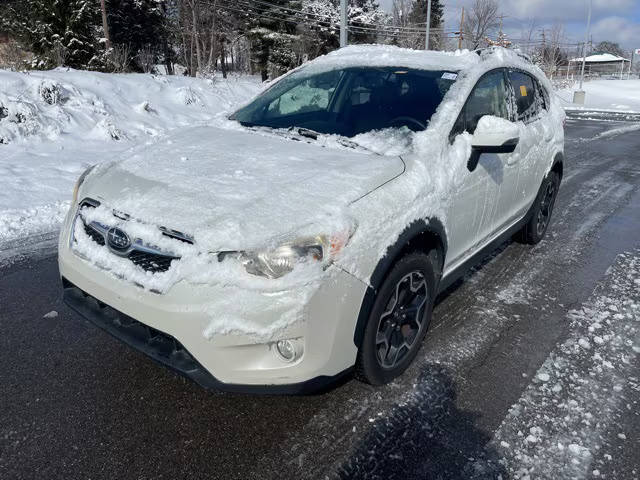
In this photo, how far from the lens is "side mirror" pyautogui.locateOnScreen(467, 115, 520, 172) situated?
2879 millimetres

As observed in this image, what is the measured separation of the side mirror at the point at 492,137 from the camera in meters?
2.88

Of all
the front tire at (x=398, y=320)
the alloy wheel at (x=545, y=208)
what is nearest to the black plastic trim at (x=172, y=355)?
the front tire at (x=398, y=320)

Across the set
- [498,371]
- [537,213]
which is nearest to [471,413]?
[498,371]

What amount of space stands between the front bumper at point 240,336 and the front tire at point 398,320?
17 centimetres

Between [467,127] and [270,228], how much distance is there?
65.9 inches

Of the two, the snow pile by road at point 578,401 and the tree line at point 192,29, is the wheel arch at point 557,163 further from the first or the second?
the tree line at point 192,29

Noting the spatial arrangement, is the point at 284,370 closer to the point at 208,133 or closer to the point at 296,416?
the point at 296,416

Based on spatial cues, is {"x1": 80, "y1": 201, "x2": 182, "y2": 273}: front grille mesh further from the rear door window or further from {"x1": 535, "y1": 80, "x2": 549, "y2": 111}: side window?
{"x1": 535, "y1": 80, "x2": 549, "y2": 111}: side window

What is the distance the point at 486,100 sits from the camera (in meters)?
3.40

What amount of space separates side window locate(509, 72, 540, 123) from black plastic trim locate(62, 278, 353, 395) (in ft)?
9.20

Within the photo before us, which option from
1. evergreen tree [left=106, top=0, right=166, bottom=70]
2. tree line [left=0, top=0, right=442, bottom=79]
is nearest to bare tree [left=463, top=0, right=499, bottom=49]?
tree line [left=0, top=0, right=442, bottom=79]

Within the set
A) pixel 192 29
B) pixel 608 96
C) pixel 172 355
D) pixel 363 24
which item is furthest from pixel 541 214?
pixel 363 24

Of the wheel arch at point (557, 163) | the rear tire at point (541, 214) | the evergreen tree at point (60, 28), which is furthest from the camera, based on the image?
the evergreen tree at point (60, 28)

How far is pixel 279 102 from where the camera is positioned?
381cm
